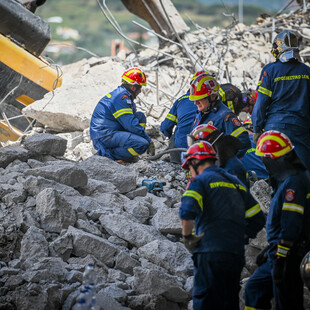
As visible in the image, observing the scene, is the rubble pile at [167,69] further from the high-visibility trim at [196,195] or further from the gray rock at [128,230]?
the high-visibility trim at [196,195]

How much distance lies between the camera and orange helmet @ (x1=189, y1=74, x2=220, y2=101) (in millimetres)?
6281

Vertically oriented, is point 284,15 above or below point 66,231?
above

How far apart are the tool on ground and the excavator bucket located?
335 centimetres

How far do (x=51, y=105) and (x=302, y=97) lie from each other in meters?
4.83

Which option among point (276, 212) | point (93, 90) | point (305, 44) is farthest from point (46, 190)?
point (305, 44)

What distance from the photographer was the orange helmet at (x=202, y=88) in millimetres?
6281

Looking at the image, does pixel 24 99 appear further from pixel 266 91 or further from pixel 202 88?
pixel 266 91

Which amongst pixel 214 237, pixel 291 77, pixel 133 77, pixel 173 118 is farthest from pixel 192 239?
pixel 133 77

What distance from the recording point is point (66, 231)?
5613 mm

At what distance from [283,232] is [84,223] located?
2.47 m

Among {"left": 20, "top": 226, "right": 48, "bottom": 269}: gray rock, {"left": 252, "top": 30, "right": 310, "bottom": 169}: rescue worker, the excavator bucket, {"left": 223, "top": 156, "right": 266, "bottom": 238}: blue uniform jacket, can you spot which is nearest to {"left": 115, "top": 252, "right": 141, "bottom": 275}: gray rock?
{"left": 20, "top": 226, "right": 48, "bottom": 269}: gray rock

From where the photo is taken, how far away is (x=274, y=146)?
4.37 metres

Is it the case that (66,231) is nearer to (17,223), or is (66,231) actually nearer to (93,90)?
(17,223)

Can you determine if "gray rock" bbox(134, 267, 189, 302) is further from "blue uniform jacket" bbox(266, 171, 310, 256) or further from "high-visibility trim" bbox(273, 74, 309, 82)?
"high-visibility trim" bbox(273, 74, 309, 82)
